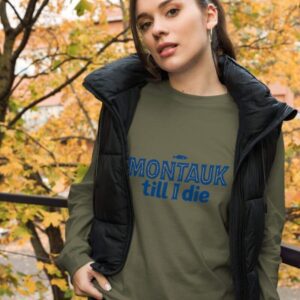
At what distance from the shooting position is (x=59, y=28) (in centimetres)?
719

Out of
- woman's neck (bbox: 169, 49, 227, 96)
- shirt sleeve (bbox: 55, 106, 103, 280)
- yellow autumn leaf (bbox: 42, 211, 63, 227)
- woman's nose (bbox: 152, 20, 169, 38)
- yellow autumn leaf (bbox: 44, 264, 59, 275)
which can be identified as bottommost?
yellow autumn leaf (bbox: 44, 264, 59, 275)

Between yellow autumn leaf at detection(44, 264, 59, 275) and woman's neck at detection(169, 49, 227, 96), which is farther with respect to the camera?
yellow autumn leaf at detection(44, 264, 59, 275)

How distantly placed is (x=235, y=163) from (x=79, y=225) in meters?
0.60

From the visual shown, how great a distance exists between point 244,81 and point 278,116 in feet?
0.59

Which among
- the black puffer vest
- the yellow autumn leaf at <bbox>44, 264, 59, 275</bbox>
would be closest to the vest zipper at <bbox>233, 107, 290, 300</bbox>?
the black puffer vest

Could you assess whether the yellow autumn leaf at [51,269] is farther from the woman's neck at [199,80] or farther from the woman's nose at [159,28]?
the woman's nose at [159,28]

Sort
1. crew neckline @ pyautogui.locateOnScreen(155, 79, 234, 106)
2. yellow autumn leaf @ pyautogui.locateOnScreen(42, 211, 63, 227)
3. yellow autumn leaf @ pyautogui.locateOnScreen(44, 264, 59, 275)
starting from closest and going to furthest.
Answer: crew neckline @ pyautogui.locateOnScreen(155, 79, 234, 106) < yellow autumn leaf @ pyautogui.locateOnScreen(42, 211, 63, 227) < yellow autumn leaf @ pyautogui.locateOnScreen(44, 264, 59, 275)

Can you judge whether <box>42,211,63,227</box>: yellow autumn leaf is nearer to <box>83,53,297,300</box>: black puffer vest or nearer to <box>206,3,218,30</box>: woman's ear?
<box>83,53,297,300</box>: black puffer vest

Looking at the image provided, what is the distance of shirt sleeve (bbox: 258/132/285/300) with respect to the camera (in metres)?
1.41

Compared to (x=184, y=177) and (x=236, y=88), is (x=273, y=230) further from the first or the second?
(x=236, y=88)

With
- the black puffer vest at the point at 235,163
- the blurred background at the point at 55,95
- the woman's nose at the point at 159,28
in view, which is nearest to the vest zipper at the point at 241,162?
the black puffer vest at the point at 235,163

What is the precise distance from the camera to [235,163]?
137cm

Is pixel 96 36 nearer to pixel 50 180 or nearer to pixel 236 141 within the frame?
pixel 50 180

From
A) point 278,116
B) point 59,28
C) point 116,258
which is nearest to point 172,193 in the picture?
point 116,258
